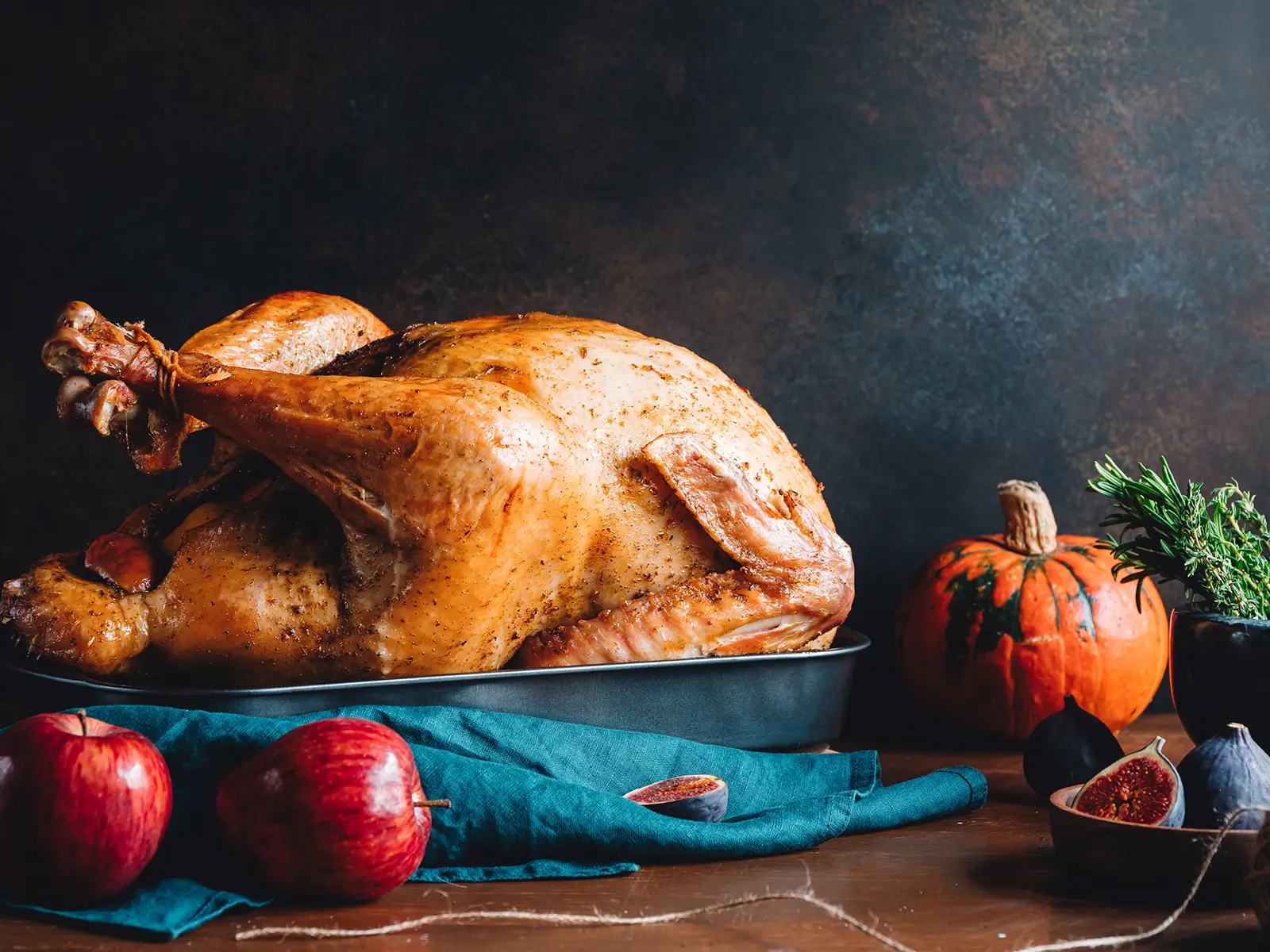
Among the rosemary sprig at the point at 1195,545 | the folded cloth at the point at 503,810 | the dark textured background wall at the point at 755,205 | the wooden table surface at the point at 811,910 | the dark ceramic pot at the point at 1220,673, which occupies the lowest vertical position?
the wooden table surface at the point at 811,910

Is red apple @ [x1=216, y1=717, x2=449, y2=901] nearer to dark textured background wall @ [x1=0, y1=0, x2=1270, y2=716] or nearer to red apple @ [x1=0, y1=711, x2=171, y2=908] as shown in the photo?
red apple @ [x1=0, y1=711, x2=171, y2=908]

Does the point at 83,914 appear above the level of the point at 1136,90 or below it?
below

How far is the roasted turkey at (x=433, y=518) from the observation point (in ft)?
5.98

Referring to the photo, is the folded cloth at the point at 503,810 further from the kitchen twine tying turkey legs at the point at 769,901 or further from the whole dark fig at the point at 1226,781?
the whole dark fig at the point at 1226,781

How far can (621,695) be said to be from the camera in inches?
75.3

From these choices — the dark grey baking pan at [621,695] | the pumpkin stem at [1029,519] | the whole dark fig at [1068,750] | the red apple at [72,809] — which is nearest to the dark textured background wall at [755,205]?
the pumpkin stem at [1029,519]

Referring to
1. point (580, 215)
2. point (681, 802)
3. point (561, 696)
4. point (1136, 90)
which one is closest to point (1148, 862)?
point (681, 802)

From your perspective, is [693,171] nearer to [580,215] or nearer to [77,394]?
[580,215]

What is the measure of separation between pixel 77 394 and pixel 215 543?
304 millimetres

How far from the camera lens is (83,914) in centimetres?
134

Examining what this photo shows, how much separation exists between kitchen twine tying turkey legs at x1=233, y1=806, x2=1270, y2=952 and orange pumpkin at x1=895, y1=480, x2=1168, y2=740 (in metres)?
0.86

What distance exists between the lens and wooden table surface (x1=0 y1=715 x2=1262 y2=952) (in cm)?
132

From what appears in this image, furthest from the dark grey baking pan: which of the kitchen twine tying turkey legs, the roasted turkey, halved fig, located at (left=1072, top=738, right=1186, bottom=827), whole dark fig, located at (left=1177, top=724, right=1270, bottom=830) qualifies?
whole dark fig, located at (left=1177, top=724, right=1270, bottom=830)

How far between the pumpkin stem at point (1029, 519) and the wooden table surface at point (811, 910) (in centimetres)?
80
